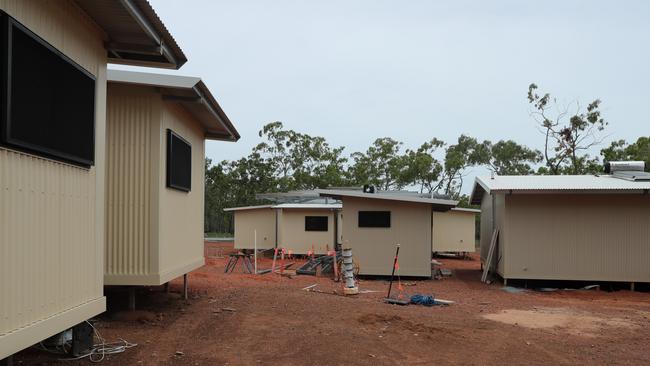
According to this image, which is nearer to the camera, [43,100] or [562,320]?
[43,100]

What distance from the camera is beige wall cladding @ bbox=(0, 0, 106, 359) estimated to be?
4.13 metres

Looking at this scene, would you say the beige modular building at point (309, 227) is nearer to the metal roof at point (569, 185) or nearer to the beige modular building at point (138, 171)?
the metal roof at point (569, 185)

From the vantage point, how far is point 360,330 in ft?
26.8

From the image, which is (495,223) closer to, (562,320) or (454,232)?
(562,320)

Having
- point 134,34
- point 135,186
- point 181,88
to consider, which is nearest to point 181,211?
point 135,186

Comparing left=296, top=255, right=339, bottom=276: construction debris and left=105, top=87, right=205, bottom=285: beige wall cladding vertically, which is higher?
left=105, top=87, right=205, bottom=285: beige wall cladding

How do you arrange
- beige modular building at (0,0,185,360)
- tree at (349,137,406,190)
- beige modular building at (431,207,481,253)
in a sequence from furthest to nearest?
tree at (349,137,406,190), beige modular building at (431,207,481,253), beige modular building at (0,0,185,360)

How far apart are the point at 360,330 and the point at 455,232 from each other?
1912 cm

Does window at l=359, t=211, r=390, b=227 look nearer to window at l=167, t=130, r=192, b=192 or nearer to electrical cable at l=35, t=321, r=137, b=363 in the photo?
window at l=167, t=130, r=192, b=192

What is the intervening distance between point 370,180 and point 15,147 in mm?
38013

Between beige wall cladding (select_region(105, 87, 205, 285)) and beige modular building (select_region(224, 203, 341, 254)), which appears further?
beige modular building (select_region(224, 203, 341, 254))

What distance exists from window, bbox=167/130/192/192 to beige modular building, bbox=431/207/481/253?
58.6ft

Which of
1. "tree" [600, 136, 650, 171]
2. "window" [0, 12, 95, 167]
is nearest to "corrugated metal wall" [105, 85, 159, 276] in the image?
"window" [0, 12, 95, 167]

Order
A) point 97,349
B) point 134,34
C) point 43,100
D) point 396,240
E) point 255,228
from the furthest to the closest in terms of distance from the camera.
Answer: point 255,228, point 396,240, point 97,349, point 134,34, point 43,100
